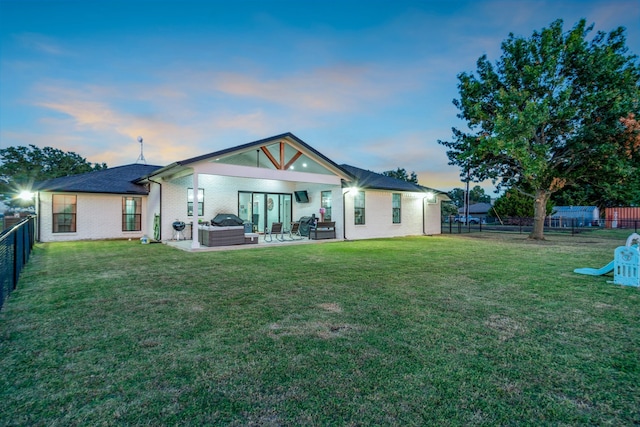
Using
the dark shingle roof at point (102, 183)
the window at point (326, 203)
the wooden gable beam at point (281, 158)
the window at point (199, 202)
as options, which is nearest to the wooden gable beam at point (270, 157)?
Result: the wooden gable beam at point (281, 158)

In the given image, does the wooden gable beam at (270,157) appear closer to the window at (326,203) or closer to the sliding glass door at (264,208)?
the window at (326,203)

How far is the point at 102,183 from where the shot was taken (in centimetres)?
1395

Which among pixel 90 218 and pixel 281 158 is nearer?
pixel 281 158

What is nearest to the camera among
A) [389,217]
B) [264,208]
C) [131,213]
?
[131,213]

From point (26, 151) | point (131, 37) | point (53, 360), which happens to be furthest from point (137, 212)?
point (26, 151)

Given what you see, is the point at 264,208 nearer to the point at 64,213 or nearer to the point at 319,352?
the point at 64,213

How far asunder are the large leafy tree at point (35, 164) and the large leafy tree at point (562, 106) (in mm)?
34465

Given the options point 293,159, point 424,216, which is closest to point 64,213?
point 293,159

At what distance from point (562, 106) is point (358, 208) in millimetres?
9337

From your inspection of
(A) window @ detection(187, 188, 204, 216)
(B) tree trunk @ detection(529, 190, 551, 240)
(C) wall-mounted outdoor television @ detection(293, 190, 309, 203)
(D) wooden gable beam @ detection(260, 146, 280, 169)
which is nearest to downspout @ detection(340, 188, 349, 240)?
(C) wall-mounted outdoor television @ detection(293, 190, 309, 203)

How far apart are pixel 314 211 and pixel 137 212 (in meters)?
8.79

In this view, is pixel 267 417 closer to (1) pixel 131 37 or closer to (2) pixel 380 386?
(2) pixel 380 386

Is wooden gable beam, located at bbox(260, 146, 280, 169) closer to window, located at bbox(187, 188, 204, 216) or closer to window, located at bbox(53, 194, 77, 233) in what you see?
window, located at bbox(187, 188, 204, 216)

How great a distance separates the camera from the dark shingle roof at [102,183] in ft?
42.1
